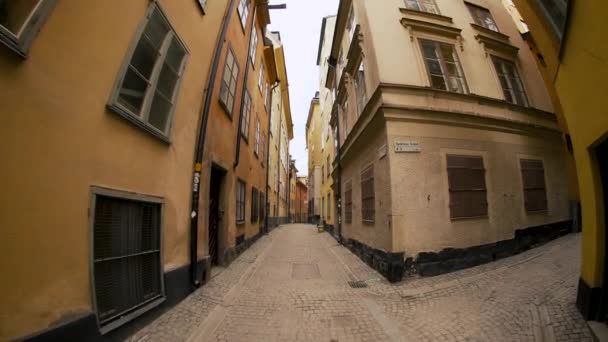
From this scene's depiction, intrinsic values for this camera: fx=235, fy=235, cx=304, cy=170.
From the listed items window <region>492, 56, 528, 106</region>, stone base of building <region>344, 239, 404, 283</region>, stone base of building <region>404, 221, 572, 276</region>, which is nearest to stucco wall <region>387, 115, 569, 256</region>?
stone base of building <region>404, 221, 572, 276</region>

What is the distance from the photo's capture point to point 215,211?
6.95m

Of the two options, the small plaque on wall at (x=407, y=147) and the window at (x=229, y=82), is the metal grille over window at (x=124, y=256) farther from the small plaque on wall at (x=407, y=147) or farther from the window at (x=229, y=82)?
the small plaque on wall at (x=407, y=147)

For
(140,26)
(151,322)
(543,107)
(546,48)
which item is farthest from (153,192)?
(543,107)

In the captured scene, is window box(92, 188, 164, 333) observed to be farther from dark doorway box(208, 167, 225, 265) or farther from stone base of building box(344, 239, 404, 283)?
stone base of building box(344, 239, 404, 283)

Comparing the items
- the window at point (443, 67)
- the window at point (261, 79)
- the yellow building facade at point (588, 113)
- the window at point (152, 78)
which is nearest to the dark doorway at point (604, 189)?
the yellow building facade at point (588, 113)

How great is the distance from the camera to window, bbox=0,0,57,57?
185 cm

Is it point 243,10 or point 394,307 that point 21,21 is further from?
point 243,10

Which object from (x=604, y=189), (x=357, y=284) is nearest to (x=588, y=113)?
(x=604, y=189)

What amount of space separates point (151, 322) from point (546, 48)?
7438 mm

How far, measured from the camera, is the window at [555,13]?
124 inches

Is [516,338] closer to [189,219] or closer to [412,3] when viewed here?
[189,219]

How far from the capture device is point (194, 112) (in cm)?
505

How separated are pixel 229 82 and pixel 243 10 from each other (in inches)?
141

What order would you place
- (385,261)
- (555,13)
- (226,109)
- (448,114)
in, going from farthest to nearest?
(226,109) → (448,114) → (385,261) → (555,13)
